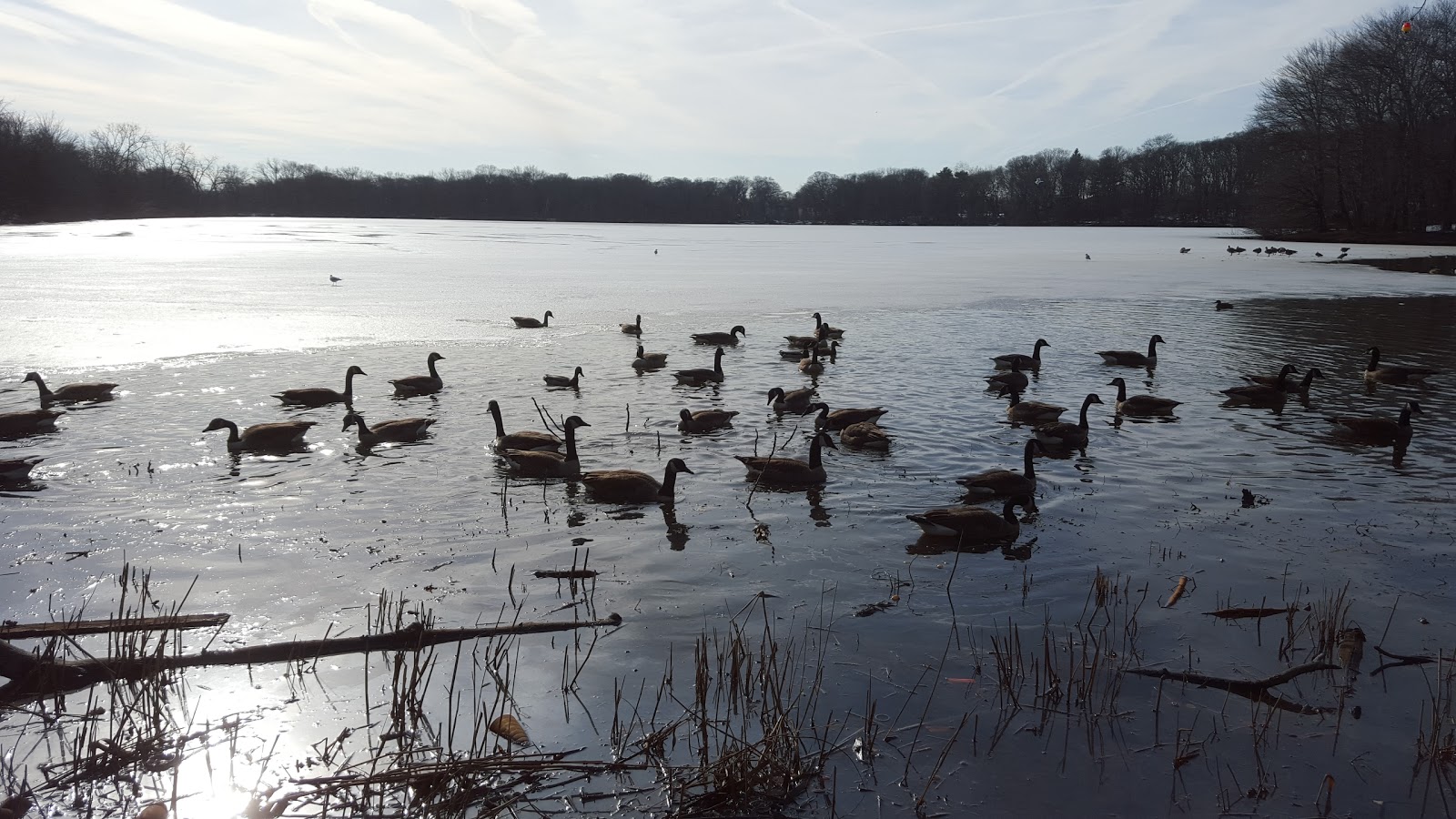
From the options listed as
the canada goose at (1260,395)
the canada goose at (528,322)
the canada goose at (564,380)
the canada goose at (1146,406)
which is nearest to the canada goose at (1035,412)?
the canada goose at (1146,406)

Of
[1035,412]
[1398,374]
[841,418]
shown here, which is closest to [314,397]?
[841,418]

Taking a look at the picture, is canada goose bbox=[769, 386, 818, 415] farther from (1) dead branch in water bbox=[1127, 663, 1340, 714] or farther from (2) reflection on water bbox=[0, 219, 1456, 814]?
(1) dead branch in water bbox=[1127, 663, 1340, 714]

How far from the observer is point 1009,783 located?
4270 mm

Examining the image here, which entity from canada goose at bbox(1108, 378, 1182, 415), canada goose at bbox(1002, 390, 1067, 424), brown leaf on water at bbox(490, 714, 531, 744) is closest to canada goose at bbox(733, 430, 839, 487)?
canada goose at bbox(1002, 390, 1067, 424)

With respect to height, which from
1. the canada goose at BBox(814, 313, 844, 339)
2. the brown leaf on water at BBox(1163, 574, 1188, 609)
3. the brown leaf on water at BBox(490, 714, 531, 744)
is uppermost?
the canada goose at BBox(814, 313, 844, 339)

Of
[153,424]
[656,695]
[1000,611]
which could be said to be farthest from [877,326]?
[656,695]

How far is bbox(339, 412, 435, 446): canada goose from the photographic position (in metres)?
10.7

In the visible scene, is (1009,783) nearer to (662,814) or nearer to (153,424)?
(662,814)

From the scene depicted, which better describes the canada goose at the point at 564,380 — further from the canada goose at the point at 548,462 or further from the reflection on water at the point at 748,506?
the canada goose at the point at 548,462

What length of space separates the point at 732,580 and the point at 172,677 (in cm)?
340

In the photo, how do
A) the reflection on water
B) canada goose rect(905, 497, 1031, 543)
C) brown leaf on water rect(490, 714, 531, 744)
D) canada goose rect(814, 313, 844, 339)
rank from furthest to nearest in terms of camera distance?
1. canada goose rect(814, 313, 844, 339)
2. canada goose rect(905, 497, 1031, 543)
3. the reflection on water
4. brown leaf on water rect(490, 714, 531, 744)

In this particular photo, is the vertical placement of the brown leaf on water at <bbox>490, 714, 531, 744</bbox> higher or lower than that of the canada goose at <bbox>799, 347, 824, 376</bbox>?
lower

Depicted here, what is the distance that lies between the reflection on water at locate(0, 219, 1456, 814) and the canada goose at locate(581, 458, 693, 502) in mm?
160

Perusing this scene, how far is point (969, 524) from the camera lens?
741 centimetres
